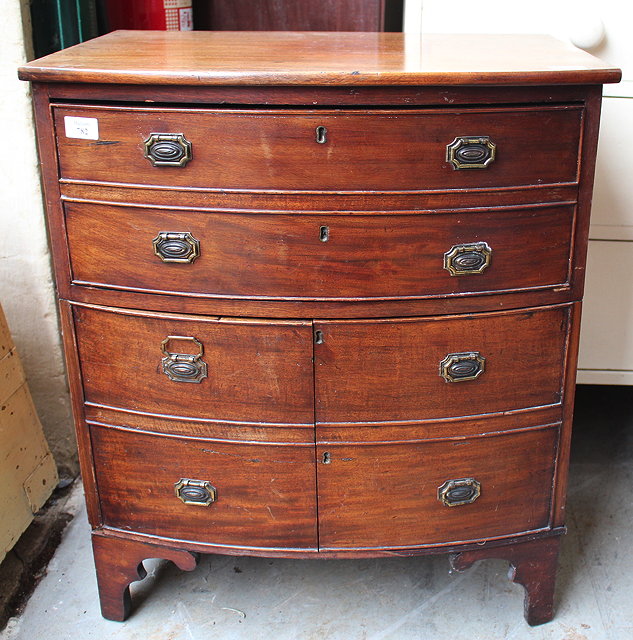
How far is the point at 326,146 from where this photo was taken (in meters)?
1.42

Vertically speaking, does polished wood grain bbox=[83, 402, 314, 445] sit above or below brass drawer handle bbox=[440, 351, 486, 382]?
below

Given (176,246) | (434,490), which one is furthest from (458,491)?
(176,246)

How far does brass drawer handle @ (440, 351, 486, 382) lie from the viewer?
1.58m

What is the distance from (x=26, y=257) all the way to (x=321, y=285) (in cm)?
91

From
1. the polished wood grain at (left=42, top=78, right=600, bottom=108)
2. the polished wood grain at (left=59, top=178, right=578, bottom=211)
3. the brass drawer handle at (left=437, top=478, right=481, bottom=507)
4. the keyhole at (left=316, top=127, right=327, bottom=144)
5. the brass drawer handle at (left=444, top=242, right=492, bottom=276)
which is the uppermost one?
the polished wood grain at (left=42, top=78, right=600, bottom=108)

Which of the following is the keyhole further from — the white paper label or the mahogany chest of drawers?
the white paper label

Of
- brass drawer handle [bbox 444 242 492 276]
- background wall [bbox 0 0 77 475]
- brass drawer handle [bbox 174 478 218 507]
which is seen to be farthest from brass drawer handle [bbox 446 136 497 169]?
background wall [bbox 0 0 77 475]

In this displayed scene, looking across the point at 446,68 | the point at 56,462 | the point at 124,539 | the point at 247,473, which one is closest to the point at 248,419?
the point at 247,473

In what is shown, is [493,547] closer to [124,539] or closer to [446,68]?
[124,539]

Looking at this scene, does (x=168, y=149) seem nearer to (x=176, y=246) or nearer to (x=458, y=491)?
(x=176, y=246)

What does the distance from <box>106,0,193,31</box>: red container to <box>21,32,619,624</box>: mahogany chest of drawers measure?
0.34 m

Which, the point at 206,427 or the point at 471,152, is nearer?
the point at 471,152

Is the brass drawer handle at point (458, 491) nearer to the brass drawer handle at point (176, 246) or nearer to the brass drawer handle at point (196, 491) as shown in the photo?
the brass drawer handle at point (196, 491)

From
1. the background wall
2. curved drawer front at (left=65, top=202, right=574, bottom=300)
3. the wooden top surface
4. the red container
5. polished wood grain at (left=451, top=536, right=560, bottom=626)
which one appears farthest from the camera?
the red container
